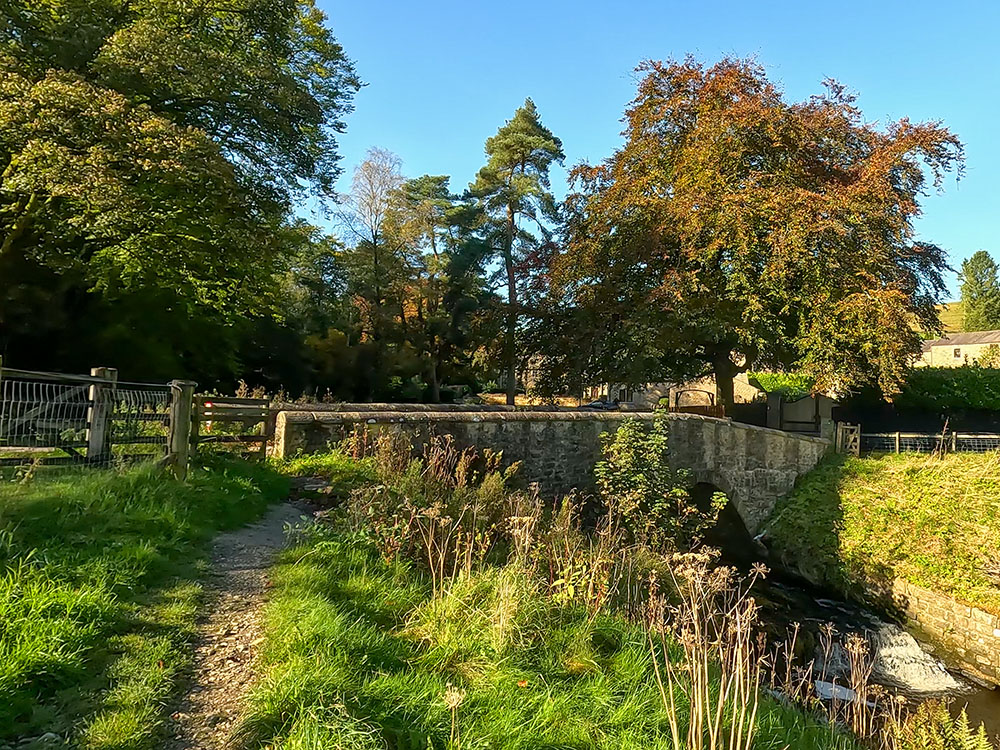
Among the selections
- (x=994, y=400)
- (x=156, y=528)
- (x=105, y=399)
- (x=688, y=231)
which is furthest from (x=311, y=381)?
(x=994, y=400)

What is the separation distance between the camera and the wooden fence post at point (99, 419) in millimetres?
6344

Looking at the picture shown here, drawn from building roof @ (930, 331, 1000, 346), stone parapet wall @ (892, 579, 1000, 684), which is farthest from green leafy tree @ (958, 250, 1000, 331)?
stone parapet wall @ (892, 579, 1000, 684)

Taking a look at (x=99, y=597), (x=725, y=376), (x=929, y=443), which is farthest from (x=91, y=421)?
(x=929, y=443)

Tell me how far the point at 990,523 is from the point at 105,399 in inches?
575

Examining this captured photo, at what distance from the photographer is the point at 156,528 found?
5.05m

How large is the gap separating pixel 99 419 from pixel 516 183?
26.9 m

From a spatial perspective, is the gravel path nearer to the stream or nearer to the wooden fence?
the wooden fence

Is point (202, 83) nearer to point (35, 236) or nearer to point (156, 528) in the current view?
point (35, 236)

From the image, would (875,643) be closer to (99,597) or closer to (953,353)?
(99,597)

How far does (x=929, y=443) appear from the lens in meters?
15.7

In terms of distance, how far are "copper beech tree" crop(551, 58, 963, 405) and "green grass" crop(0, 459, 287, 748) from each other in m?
12.0

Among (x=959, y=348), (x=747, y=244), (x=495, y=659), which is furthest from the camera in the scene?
(x=959, y=348)

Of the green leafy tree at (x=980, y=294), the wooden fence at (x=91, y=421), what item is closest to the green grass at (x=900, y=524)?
the wooden fence at (x=91, y=421)

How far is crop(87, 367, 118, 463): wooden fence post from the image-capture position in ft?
20.8
